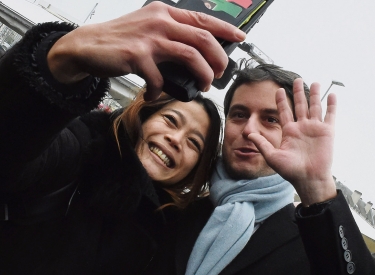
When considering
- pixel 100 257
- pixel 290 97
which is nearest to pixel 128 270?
pixel 100 257

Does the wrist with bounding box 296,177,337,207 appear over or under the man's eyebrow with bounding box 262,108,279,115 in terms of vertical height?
over

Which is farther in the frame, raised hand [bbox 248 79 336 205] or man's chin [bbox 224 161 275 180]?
man's chin [bbox 224 161 275 180]

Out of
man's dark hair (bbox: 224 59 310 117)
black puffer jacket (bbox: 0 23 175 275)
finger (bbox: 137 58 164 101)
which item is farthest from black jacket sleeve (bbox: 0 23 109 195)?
man's dark hair (bbox: 224 59 310 117)

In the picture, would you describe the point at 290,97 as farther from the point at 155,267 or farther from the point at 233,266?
the point at 155,267

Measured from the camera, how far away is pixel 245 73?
214cm

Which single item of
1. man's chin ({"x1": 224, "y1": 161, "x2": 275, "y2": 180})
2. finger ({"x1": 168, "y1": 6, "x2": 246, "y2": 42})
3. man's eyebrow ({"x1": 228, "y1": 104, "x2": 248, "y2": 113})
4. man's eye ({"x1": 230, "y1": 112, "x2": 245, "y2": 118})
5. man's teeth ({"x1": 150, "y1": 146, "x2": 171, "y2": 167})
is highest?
finger ({"x1": 168, "y1": 6, "x2": 246, "y2": 42})

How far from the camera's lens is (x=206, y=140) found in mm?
1830

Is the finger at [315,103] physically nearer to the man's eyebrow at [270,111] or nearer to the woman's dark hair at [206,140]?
the man's eyebrow at [270,111]

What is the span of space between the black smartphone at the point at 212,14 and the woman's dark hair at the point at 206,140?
2.65 ft

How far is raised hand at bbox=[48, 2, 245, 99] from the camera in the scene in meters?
0.60

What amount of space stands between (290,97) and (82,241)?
4.99 feet

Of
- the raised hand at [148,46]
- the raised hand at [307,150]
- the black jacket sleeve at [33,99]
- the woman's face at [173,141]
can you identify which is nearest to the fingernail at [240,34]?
the raised hand at [148,46]

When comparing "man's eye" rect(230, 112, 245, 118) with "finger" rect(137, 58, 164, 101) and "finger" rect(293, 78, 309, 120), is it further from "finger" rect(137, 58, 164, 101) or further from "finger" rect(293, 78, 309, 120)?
"finger" rect(137, 58, 164, 101)

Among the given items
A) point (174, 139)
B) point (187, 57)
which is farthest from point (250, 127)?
point (187, 57)
